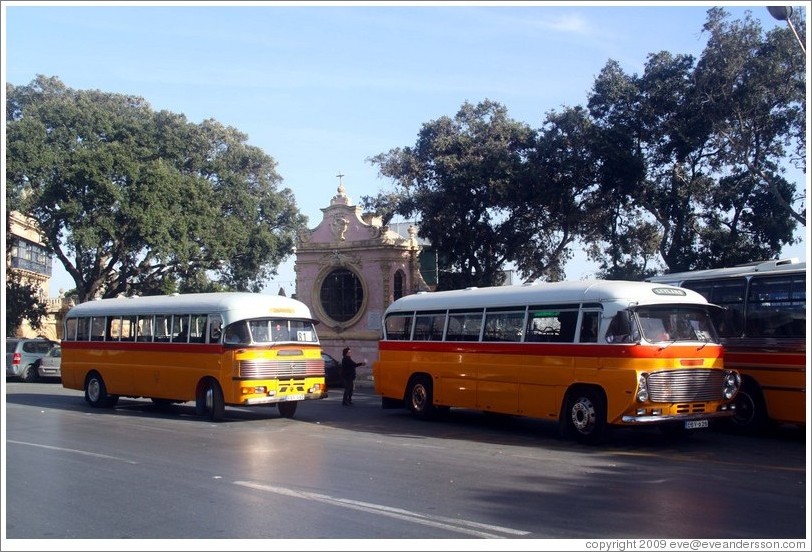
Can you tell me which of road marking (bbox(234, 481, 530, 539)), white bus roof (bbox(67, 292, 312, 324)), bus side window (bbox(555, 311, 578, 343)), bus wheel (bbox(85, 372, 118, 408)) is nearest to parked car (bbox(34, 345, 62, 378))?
bus wheel (bbox(85, 372, 118, 408))

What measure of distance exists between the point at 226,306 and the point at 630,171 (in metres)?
12.5

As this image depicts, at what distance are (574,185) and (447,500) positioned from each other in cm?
1781

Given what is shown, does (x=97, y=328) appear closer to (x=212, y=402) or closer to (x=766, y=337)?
(x=212, y=402)

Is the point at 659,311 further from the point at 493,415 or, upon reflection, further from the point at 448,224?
the point at 448,224

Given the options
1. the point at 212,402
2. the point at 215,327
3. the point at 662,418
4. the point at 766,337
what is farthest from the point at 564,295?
the point at 212,402

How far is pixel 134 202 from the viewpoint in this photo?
33.5 meters

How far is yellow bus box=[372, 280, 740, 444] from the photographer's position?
538 inches

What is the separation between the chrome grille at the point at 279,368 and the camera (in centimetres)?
1772

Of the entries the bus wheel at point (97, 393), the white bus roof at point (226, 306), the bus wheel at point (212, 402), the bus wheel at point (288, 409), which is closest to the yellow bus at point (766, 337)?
the white bus roof at point (226, 306)

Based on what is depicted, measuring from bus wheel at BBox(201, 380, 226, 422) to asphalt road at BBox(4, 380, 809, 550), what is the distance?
898mm

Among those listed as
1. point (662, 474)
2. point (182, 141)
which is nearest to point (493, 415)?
point (662, 474)

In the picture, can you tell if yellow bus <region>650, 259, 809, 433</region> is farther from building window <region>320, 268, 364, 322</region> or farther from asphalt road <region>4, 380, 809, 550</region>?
building window <region>320, 268, 364, 322</region>

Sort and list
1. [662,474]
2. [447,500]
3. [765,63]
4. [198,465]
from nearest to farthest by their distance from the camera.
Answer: [447,500]
[662,474]
[198,465]
[765,63]

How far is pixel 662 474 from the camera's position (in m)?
11.2
